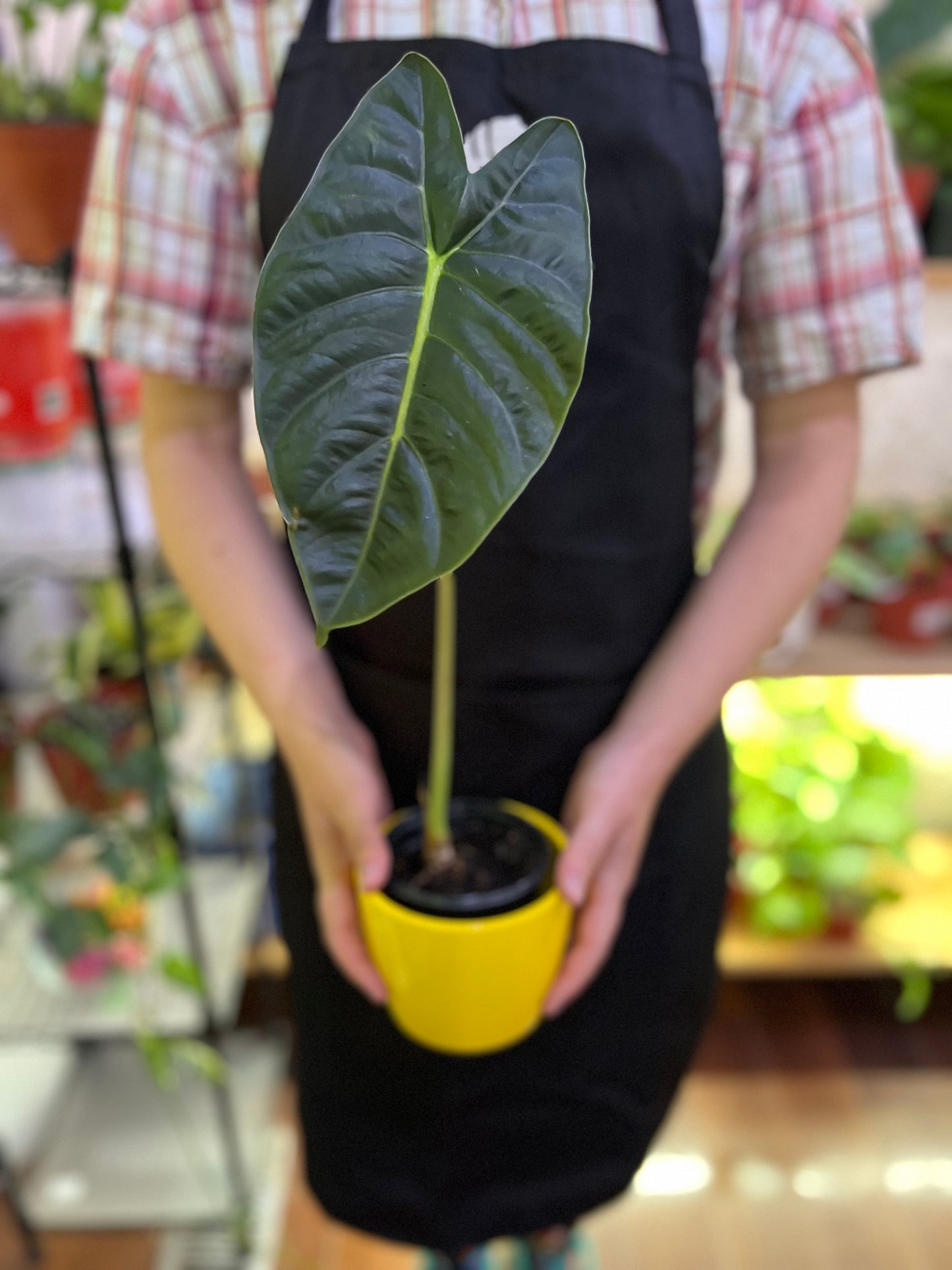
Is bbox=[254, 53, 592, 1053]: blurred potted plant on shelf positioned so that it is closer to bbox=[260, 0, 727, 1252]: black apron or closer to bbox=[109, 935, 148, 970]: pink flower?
bbox=[260, 0, 727, 1252]: black apron

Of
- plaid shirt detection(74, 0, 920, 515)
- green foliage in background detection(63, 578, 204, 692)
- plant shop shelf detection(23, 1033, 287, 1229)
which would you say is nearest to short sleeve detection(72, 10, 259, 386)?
plaid shirt detection(74, 0, 920, 515)

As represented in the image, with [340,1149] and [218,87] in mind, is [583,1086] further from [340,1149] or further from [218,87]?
[218,87]

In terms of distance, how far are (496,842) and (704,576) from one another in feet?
0.82

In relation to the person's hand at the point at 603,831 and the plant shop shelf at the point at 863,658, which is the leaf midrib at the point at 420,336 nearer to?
the person's hand at the point at 603,831

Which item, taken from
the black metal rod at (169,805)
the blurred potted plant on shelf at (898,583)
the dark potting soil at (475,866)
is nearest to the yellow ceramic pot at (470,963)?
the dark potting soil at (475,866)

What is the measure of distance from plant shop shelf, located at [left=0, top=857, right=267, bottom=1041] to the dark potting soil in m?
0.75

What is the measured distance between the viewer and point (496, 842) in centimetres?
61

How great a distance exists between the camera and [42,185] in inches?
31.1

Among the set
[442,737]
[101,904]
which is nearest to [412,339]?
[442,737]

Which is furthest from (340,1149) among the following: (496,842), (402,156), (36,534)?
(402,156)

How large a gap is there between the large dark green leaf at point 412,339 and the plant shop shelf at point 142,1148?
1.37 meters

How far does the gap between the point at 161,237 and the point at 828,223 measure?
1.37ft

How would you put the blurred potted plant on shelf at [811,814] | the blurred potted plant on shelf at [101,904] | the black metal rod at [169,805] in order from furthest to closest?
the blurred potted plant on shelf at [811,814], the blurred potted plant on shelf at [101,904], the black metal rod at [169,805]

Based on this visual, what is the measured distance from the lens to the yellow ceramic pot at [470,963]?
0.53 m
